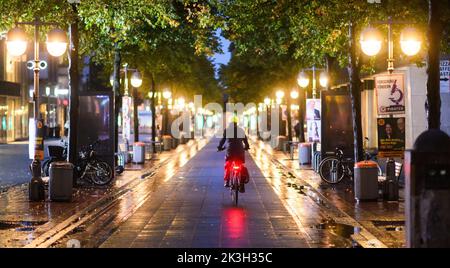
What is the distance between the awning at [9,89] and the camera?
58312 mm

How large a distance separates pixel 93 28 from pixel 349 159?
30.7 ft

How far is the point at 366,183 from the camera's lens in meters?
17.6

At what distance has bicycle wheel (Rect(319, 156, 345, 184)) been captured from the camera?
23.0 m

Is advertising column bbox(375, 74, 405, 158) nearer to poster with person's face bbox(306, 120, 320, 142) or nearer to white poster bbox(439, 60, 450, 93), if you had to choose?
white poster bbox(439, 60, 450, 93)

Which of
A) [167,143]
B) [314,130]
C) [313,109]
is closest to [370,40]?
[313,109]

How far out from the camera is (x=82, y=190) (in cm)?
2092

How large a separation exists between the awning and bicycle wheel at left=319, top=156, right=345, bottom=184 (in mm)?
40163

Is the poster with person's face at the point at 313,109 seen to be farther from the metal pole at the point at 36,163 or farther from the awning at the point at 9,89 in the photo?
the awning at the point at 9,89

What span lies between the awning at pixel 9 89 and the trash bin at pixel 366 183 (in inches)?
1779

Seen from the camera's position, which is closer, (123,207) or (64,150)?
(123,207)

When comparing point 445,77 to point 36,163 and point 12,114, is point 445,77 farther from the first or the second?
point 12,114

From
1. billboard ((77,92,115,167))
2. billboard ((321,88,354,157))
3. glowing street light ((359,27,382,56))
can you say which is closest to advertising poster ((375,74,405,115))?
glowing street light ((359,27,382,56))

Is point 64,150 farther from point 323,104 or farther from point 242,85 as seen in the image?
point 242,85
